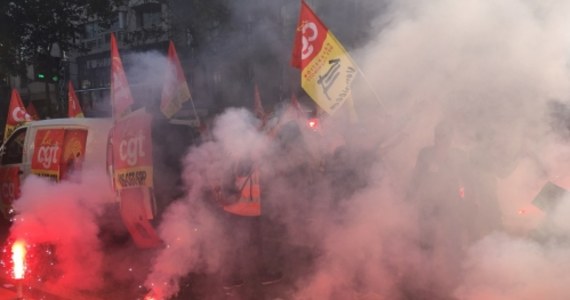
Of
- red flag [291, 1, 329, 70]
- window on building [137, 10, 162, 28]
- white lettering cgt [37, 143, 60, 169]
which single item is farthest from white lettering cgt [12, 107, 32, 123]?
window on building [137, 10, 162, 28]

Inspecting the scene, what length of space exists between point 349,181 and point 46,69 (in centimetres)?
753

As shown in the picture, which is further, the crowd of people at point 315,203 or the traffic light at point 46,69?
the traffic light at point 46,69

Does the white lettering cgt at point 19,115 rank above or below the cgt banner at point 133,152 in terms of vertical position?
above

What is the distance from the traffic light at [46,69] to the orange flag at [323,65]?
713 cm

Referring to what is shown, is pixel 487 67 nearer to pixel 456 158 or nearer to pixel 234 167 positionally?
pixel 456 158

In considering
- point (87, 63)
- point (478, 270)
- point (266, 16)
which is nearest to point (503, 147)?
point (478, 270)

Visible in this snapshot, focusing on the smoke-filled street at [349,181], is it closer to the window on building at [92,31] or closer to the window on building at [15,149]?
the window on building at [15,149]

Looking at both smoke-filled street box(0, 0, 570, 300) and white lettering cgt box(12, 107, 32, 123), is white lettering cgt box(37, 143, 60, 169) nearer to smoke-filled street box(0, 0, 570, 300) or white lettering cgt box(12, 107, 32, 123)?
smoke-filled street box(0, 0, 570, 300)

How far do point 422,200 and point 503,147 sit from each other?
693mm

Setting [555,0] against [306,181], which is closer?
[555,0]

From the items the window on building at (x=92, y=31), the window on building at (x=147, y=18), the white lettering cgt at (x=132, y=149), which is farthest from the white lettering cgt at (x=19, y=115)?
the window on building at (x=92, y=31)

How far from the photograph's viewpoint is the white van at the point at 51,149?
4.41m

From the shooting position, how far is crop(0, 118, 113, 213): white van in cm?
441

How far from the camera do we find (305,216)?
4.67 m
